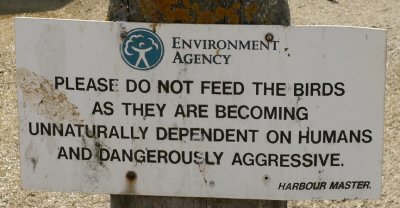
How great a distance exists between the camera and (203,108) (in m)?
2.30

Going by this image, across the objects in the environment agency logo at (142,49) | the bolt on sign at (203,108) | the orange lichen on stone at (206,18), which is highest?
the orange lichen on stone at (206,18)

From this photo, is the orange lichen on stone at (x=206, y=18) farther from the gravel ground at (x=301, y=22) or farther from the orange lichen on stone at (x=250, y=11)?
the gravel ground at (x=301, y=22)

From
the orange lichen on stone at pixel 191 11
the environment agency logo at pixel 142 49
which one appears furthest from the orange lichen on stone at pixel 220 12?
the environment agency logo at pixel 142 49

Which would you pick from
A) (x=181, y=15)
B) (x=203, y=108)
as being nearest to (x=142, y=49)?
(x=181, y=15)

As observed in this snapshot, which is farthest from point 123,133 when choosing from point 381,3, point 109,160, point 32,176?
point 381,3

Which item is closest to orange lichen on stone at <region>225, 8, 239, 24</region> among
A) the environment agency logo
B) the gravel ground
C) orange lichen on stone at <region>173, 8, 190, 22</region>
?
orange lichen on stone at <region>173, 8, 190, 22</region>

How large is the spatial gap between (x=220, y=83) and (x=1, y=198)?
288 centimetres

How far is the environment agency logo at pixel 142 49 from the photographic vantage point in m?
2.25

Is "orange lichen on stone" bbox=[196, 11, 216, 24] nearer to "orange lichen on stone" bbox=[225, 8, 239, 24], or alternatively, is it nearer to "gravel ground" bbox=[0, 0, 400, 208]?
"orange lichen on stone" bbox=[225, 8, 239, 24]

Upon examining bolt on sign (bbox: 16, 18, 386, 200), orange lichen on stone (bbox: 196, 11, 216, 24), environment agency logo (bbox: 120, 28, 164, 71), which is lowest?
bolt on sign (bbox: 16, 18, 386, 200)

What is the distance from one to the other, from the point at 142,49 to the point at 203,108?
296 mm

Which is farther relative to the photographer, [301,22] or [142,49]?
[301,22]

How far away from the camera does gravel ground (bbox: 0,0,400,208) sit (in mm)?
4555

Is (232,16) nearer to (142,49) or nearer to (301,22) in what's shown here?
(142,49)
